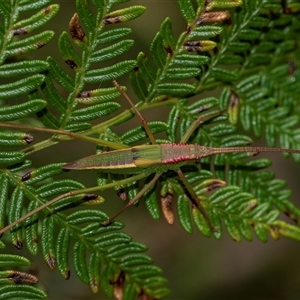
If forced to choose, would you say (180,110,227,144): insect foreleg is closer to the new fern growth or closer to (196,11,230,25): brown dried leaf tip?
the new fern growth

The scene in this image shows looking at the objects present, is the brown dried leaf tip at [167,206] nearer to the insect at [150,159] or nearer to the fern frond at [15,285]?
the insect at [150,159]

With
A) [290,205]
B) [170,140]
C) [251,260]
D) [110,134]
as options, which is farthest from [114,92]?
[251,260]

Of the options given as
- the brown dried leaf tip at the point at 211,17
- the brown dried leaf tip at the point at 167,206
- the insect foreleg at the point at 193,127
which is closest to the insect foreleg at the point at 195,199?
the brown dried leaf tip at the point at 167,206

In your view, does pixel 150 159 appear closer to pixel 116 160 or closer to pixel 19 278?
pixel 116 160

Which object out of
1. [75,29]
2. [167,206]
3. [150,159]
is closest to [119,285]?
[167,206]

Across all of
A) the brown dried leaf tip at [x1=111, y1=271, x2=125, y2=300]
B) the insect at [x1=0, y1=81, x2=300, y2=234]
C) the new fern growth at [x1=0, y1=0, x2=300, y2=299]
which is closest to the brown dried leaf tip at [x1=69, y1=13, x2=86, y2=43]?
the new fern growth at [x1=0, y1=0, x2=300, y2=299]

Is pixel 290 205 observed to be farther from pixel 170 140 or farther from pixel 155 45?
pixel 155 45
